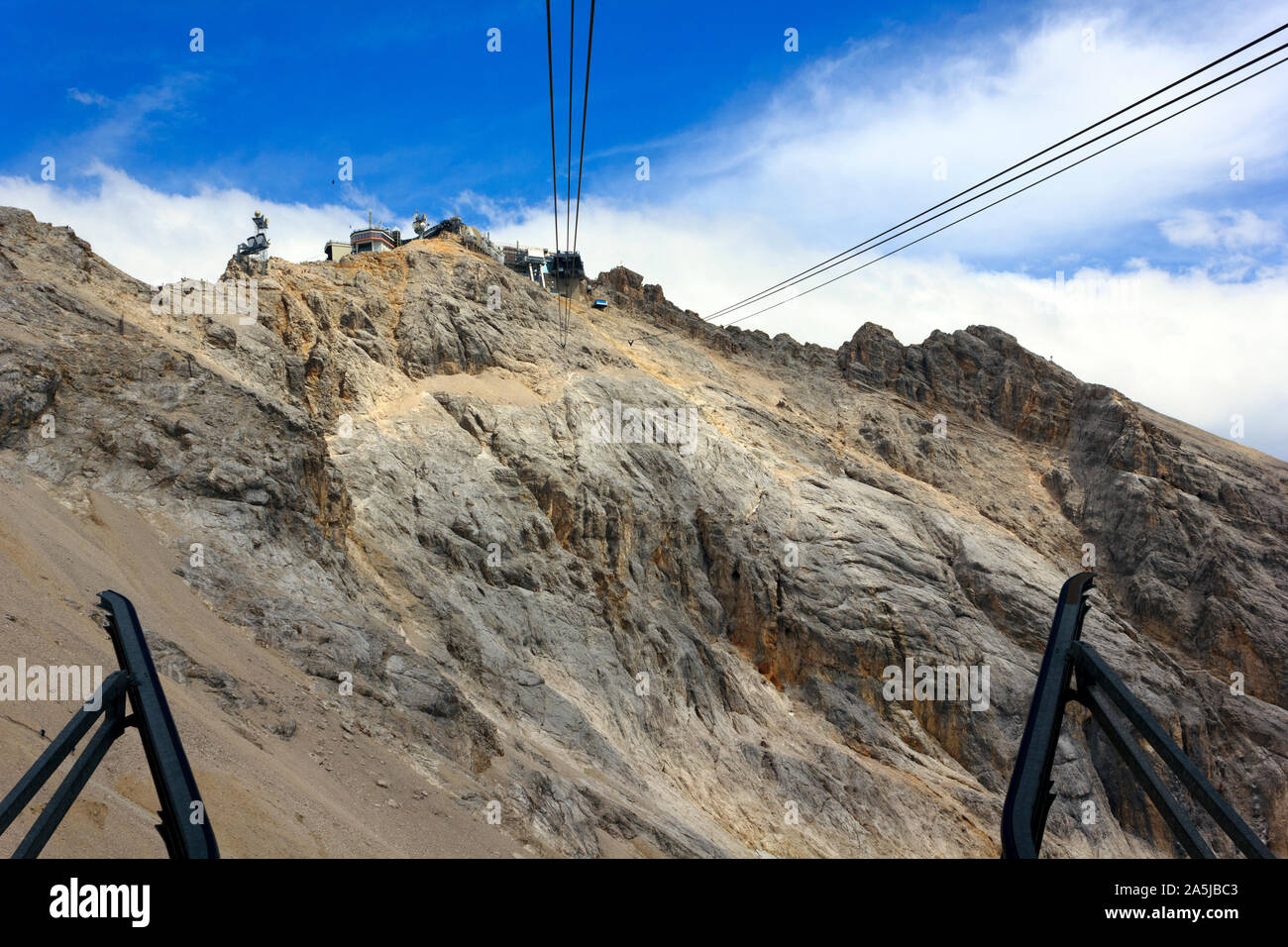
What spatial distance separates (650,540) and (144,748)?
3556cm

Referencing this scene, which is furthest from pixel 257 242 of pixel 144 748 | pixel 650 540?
pixel 144 748

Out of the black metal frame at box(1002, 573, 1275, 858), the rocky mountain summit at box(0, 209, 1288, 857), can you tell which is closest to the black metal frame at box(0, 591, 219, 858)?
the black metal frame at box(1002, 573, 1275, 858)

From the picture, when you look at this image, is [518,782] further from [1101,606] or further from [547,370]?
[1101,606]

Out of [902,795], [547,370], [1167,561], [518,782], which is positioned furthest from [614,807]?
[1167,561]

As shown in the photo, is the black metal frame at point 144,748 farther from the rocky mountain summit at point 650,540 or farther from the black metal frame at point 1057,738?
the rocky mountain summit at point 650,540

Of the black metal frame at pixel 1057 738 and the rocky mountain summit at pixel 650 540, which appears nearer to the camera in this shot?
the black metal frame at pixel 1057 738

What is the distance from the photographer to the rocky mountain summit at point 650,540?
23562 millimetres

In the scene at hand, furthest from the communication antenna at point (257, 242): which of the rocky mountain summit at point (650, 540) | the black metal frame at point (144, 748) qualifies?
the black metal frame at point (144, 748)

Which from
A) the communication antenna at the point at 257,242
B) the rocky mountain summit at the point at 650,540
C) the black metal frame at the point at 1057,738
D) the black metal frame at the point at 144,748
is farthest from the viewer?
the communication antenna at the point at 257,242

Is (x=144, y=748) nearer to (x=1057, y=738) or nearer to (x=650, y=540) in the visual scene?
(x=1057, y=738)

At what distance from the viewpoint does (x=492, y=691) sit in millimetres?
27953

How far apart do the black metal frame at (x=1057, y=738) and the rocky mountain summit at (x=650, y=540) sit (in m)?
13.9

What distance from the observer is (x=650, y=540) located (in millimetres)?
39688

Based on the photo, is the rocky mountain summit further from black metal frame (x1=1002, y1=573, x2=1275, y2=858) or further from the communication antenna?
black metal frame (x1=1002, y1=573, x2=1275, y2=858)
